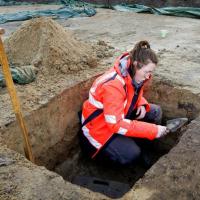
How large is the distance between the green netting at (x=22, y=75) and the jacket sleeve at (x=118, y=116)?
1201 mm

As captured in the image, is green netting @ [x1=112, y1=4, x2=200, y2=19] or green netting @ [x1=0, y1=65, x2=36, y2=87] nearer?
green netting @ [x1=0, y1=65, x2=36, y2=87]

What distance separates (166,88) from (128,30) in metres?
3.02

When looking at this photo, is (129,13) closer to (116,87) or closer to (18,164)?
(116,87)

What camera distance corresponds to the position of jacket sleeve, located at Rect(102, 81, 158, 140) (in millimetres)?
3490

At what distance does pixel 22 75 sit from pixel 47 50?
0.55 m

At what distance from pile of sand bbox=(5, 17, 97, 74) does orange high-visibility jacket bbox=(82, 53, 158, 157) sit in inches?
38.9

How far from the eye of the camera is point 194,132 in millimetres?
3238

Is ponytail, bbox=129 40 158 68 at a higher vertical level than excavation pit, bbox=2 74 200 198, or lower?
higher

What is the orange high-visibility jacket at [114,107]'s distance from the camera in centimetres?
351

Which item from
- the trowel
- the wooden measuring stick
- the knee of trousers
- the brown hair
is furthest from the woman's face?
the wooden measuring stick

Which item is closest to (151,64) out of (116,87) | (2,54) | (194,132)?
(116,87)

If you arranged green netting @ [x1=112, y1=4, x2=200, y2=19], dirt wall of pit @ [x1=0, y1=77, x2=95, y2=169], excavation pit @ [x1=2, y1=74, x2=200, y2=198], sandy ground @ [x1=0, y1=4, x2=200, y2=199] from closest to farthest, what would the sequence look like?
sandy ground @ [x1=0, y1=4, x2=200, y2=199] < dirt wall of pit @ [x1=0, y1=77, x2=95, y2=169] < excavation pit @ [x1=2, y1=74, x2=200, y2=198] < green netting @ [x1=112, y1=4, x2=200, y2=19]

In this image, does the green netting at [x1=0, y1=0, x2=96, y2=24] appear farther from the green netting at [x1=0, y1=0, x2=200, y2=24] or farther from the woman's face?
the woman's face

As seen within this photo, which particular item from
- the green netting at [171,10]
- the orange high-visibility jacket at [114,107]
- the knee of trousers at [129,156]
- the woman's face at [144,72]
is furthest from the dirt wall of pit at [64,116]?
the green netting at [171,10]
